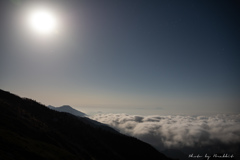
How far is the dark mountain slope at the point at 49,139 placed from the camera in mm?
28641

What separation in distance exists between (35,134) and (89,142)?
32017mm

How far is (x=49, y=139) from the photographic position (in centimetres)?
4406

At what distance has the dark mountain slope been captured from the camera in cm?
2864

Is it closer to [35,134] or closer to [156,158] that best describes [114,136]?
[156,158]

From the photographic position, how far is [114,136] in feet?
320

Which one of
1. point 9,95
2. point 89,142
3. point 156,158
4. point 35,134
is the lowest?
point 156,158

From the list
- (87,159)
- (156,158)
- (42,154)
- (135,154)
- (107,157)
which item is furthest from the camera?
(156,158)

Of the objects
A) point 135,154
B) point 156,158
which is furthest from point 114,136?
point 156,158

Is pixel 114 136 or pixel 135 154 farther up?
pixel 114 136

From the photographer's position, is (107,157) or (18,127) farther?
(107,157)

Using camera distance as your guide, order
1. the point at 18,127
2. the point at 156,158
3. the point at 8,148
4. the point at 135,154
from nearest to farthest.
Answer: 1. the point at 8,148
2. the point at 18,127
3. the point at 135,154
4. the point at 156,158

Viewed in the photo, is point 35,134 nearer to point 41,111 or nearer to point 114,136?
point 41,111

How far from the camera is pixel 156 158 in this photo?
93.8 m

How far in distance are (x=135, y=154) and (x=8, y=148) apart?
255 feet
